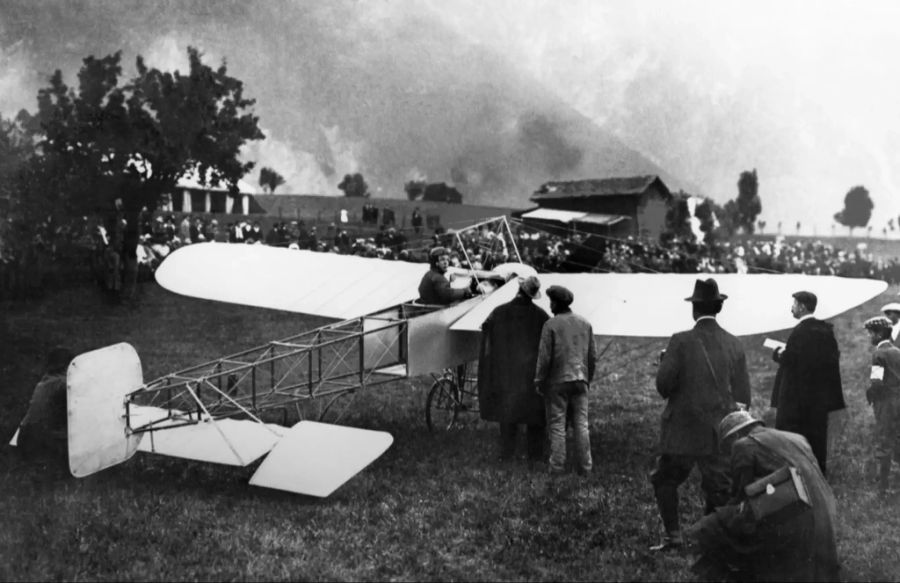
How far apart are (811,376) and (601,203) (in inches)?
698

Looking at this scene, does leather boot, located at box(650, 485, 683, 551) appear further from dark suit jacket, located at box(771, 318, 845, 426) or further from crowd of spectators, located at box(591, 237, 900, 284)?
crowd of spectators, located at box(591, 237, 900, 284)

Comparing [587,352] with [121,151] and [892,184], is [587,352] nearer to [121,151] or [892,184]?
[892,184]

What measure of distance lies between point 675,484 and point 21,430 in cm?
571

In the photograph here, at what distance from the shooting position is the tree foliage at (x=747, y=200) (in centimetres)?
2138

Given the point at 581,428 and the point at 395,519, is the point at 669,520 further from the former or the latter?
the point at 395,519

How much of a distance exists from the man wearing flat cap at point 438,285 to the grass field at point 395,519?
1.63 metres

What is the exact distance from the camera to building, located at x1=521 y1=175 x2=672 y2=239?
22.0 meters

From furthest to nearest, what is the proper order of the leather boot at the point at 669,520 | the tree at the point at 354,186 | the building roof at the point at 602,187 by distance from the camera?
the building roof at the point at 602,187
the tree at the point at 354,186
the leather boot at the point at 669,520

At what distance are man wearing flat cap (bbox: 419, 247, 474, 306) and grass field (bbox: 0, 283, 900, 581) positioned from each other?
1.63 metres

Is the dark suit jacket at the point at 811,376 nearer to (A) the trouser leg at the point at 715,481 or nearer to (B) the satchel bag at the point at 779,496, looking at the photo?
(A) the trouser leg at the point at 715,481

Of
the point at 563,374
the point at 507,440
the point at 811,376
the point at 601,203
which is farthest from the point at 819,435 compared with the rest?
→ the point at 601,203

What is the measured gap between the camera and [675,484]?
5371 millimetres

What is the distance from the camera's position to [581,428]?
23.6 feet

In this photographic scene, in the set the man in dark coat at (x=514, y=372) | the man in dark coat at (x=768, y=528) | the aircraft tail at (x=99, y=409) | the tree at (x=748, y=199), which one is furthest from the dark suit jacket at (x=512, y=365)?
the tree at (x=748, y=199)
